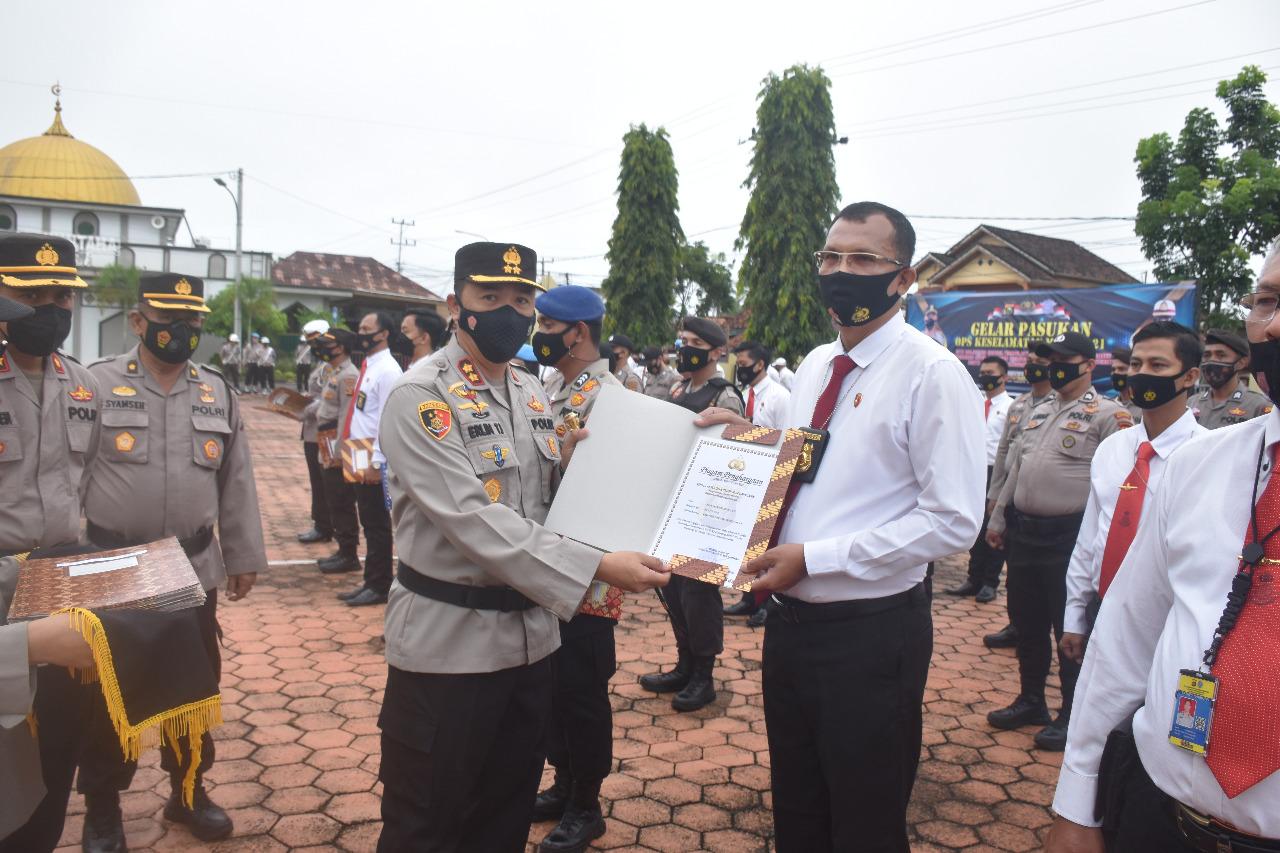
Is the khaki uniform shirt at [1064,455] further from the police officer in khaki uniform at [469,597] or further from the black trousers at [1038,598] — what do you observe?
the police officer in khaki uniform at [469,597]

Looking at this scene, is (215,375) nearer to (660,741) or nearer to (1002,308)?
(660,741)

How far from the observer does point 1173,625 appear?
151cm

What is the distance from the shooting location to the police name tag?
1.38 m

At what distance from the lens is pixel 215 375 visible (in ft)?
11.7

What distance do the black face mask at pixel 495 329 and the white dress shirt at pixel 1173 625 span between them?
5.91 feet

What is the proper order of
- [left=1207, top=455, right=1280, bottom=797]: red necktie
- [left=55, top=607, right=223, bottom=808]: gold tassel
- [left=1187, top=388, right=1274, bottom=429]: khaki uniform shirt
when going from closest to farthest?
[left=1207, top=455, right=1280, bottom=797]: red necktie
[left=55, top=607, right=223, bottom=808]: gold tassel
[left=1187, top=388, right=1274, bottom=429]: khaki uniform shirt

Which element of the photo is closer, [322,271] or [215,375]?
[215,375]

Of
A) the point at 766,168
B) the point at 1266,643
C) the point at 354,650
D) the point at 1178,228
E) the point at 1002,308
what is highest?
the point at 766,168

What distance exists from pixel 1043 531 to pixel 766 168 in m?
16.8

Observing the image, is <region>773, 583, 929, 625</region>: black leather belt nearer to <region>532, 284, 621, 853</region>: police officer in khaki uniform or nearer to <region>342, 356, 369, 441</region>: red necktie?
<region>532, 284, 621, 853</region>: police officer in khaki uniform

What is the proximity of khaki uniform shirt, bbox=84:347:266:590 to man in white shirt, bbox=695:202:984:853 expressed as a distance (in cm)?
227

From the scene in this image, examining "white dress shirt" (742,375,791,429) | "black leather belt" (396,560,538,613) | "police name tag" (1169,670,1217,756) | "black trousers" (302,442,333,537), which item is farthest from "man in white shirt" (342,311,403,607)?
"police name tag" (1169,670,1217,756)

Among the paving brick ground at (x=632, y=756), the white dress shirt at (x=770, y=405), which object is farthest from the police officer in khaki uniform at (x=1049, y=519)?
the white dress shirt at (x=770, y=405)

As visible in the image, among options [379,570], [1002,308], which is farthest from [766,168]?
[379,570]
